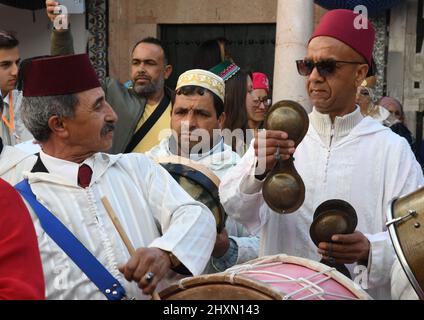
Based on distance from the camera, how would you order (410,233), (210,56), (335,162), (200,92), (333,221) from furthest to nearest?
(210,56) < (200,92) < (335,162) < (333,221) < (410,233)

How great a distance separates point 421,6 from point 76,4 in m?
3.61

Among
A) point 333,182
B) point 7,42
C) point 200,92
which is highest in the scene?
point 7,42

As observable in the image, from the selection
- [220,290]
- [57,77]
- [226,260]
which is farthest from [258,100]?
[220,290]

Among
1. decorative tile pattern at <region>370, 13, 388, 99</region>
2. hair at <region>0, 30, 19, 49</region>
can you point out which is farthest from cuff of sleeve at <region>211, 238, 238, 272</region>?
decorative tile pattern at <region>370, 13, 388, 99</region>

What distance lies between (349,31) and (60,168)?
151cm

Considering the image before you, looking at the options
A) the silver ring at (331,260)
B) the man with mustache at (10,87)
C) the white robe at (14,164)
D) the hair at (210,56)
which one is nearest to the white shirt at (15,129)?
the man with mustache at (10,87)

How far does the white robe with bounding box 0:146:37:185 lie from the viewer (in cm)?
375

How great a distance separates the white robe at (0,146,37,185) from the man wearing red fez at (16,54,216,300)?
0.09 meters

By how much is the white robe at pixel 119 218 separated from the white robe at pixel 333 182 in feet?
1.69

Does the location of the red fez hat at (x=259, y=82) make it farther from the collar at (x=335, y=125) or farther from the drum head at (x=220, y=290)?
the drum head at (x=220, y=290)

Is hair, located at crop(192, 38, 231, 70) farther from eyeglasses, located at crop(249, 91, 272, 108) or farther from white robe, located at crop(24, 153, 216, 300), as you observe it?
white robe, located at crop(24, 153, 216, 300)

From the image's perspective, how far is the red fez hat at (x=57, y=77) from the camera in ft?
12.0

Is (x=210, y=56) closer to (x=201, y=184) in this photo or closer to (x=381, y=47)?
(x=381, y=47)

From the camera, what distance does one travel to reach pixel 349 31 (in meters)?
4.33
